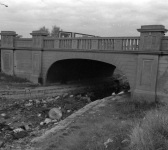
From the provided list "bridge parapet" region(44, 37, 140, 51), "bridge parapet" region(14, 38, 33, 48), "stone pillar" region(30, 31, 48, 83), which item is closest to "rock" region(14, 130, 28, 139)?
"bridge parapet" region(44, 37, 140, 51)

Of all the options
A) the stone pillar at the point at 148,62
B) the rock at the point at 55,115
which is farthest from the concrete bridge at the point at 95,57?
the rock at the point at 55,115

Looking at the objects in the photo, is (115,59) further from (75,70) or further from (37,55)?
(75,70)

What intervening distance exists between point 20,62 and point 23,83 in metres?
2.00

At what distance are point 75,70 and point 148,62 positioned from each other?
7992 millimetres

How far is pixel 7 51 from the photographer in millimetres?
16266

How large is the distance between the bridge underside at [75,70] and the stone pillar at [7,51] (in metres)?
3.40

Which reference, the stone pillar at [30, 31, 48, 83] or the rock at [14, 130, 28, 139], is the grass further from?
the stone pillar at [30, 31, 48, 83]

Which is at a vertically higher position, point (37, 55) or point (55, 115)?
point (37, 55)

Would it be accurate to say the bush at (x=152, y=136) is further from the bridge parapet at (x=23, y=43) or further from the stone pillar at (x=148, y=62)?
the bridge parapet at (x=23, y=43)

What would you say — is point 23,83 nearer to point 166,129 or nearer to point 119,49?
point 119,49

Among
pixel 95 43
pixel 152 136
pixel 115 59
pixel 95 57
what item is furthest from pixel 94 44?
pixel 152 136

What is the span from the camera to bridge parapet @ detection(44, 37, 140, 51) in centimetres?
1041

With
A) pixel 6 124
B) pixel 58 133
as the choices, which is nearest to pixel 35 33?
pixel 6 124

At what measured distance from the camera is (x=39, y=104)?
11359 mm
